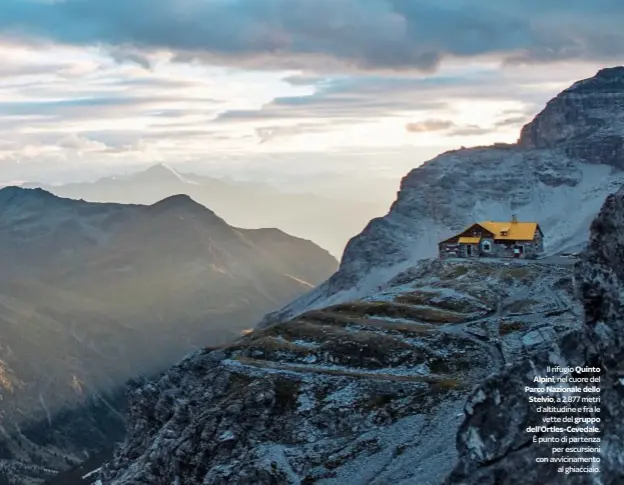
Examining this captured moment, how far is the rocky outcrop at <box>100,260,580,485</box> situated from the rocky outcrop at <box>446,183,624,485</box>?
94.3 ft

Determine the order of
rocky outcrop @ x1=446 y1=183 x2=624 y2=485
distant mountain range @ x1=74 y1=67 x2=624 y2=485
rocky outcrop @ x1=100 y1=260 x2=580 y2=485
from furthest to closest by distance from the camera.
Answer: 1. rocky outcrop @ x1=100 y1=260 x2=580 y2=485
2. distant mountain range @ x1=74 y1=67 x2=624 y2=485
3. rocky outcrop @ x1=446 y1=183 x2=624 y2=485

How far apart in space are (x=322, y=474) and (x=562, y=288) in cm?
7993

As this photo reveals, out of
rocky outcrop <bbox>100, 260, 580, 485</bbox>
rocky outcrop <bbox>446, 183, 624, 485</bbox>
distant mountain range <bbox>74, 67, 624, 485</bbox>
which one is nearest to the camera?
rocky outcrop <bbox>446, 183, 624, 485</bbox>

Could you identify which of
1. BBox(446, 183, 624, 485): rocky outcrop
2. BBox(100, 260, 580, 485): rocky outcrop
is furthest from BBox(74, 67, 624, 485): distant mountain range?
BBox(100, 260, 580, 485): rocky outcrop

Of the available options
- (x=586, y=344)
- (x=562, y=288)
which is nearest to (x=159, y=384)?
(x=562, y=288)

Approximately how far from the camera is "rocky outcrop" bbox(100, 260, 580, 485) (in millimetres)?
109812

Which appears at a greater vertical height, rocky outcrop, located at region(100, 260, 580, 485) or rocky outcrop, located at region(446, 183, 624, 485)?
rocky outcrop, located at region(446, 183, 624, 485)

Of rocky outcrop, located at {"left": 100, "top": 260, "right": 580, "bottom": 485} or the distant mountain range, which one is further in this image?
rocky outcrop, located at {"left": 100, "top": 260, "right": 580, "bottom": 485}

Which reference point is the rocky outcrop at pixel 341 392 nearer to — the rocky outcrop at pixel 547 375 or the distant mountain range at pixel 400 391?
the distant mountain range at pixel 400 391

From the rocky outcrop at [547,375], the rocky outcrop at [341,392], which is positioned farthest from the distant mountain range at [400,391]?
the rocky outcrop at [341,392]

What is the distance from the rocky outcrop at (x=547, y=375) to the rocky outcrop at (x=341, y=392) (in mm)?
28756

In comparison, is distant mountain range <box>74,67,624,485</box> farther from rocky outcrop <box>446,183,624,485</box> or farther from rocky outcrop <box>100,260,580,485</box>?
rocky outcrop <box>100,260,580,485</box>

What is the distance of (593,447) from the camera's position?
62.7 metres

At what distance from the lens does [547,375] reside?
223ft
